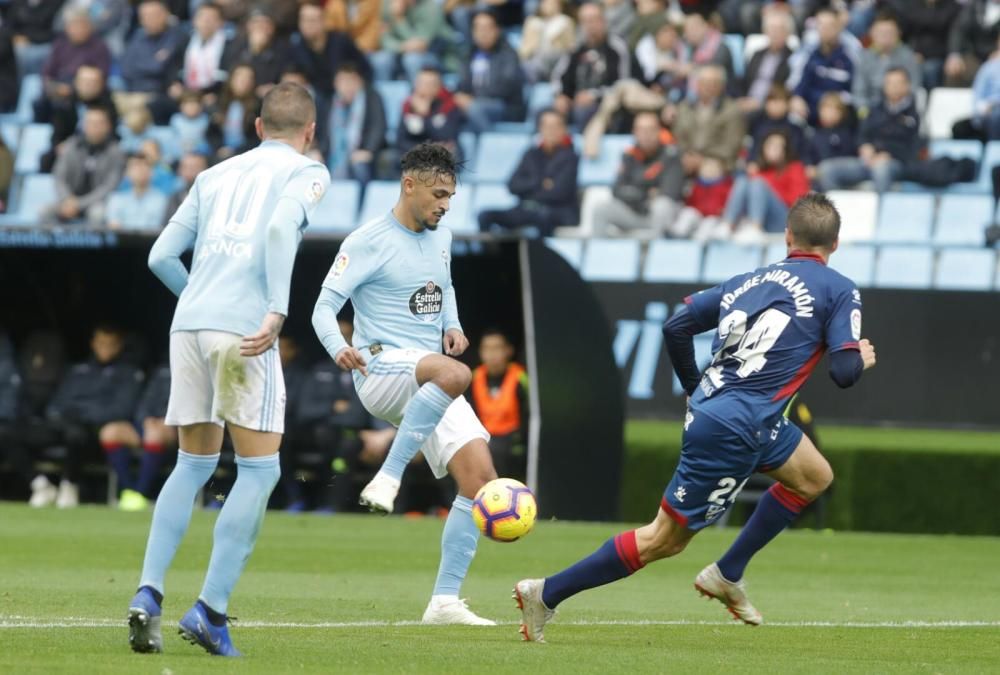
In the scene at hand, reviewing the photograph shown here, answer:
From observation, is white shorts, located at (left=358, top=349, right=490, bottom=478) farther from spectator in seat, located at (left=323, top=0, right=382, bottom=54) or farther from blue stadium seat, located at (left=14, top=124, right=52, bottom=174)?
spectator in seat, located at (left=323, top=0, right=382, bottom=54)

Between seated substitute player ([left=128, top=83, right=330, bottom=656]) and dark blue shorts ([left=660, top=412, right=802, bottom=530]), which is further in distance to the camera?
dark blue shorts ([left=660, top=412, right=802, bottom=530])

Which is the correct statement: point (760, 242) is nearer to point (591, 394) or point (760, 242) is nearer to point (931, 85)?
point (591, 394)

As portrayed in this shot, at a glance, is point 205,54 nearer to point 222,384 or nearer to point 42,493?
point 42,493

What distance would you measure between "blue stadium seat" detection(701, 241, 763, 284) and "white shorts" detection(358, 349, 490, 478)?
9310mm

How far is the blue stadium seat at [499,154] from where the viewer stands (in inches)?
865

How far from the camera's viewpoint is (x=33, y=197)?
22734 millimetres

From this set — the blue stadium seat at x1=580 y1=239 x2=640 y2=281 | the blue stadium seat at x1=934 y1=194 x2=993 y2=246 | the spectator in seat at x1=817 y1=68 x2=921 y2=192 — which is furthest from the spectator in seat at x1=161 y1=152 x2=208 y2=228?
the blue stadium seat at x1=934 y1=194 x2=993 y2=246

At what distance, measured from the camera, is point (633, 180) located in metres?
20.2

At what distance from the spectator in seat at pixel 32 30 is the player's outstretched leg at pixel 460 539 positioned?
18.5 m

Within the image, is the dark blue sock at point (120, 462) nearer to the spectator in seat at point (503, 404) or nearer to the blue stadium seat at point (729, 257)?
the spectator in seat at point (503, 404)

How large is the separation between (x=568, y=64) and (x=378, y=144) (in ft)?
8.14

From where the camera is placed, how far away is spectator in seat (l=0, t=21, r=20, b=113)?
995 inches

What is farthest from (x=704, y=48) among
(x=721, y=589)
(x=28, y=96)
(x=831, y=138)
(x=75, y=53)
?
(x=721, y=589)

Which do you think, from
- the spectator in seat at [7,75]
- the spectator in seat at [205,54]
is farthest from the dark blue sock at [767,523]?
the spectator in seat at [7,75]
